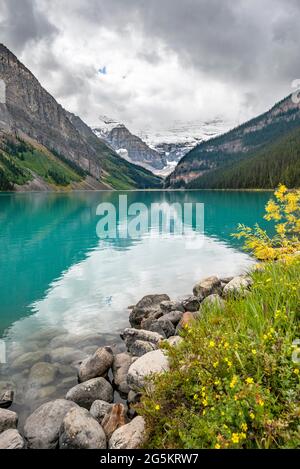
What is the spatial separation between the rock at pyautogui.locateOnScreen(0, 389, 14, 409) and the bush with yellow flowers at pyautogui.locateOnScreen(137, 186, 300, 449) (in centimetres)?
504

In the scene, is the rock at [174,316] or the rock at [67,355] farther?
the rock at [174,316]

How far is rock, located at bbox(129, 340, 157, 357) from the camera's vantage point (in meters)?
11.6

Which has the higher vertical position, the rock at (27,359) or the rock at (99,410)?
the rock at (99,410)

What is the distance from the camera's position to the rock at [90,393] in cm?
950

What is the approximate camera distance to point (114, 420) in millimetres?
7793

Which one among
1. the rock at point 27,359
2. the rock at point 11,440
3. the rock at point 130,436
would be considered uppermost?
the rock at point 130,436

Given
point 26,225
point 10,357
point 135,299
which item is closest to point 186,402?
point 10,357

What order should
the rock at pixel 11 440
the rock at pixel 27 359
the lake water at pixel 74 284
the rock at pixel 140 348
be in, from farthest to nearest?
the lake water at pixel 74 284, the rock at pixel 27 359, the rock at pixel 140 348, the rock at pixel 11 440

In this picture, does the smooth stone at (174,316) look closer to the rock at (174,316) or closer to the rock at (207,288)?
the rock at (174,316)

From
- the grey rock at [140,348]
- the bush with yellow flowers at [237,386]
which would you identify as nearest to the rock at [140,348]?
the grey rock at [140,348]

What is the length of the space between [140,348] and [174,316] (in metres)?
3.25

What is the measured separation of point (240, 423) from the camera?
5152mm

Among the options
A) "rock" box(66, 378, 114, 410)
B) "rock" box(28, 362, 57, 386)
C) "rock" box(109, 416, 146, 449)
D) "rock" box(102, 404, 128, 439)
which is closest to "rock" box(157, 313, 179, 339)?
"rock" box(66, 378, 114, 410)

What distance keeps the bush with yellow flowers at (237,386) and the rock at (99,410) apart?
1.78m
